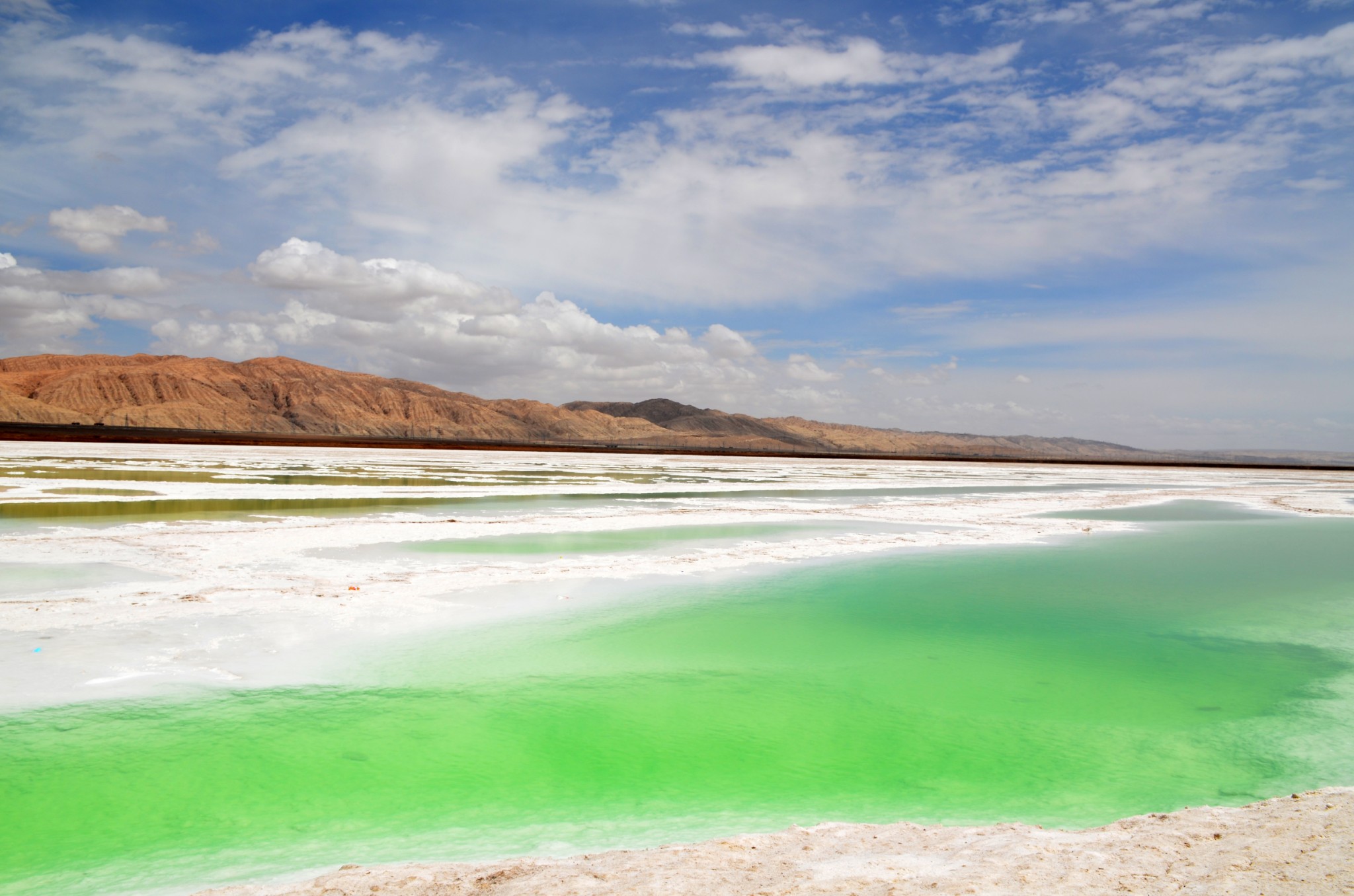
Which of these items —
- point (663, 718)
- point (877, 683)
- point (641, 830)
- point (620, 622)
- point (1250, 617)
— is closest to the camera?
point (641, 830)

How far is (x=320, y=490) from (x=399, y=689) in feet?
57.3

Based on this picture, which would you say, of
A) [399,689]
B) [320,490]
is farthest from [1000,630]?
[320,490]

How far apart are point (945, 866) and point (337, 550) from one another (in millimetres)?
10094

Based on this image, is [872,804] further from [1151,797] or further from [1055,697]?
[1055,697]

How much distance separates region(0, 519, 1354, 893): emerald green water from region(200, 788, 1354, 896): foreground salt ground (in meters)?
0.34

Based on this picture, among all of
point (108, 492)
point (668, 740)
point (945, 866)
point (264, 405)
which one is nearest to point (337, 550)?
point (668, 740)

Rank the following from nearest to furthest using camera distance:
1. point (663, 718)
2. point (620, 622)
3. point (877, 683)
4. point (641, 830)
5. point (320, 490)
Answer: point (641, 830)
point (663, 718)
point (877, 683)
point (620, 622)
point (320, 490)

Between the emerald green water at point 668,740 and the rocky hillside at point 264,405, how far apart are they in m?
140

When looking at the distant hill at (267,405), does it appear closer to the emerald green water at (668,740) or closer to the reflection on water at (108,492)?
the reflection on water at (108,492)

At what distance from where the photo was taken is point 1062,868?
11.1 ft

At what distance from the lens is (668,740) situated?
5.31 metres

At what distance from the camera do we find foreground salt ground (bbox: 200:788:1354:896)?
3.19 m

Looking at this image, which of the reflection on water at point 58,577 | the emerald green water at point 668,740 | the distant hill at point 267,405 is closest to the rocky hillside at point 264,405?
the distant hill at point 267,405

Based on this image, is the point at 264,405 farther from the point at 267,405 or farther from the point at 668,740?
the point at 668,740
